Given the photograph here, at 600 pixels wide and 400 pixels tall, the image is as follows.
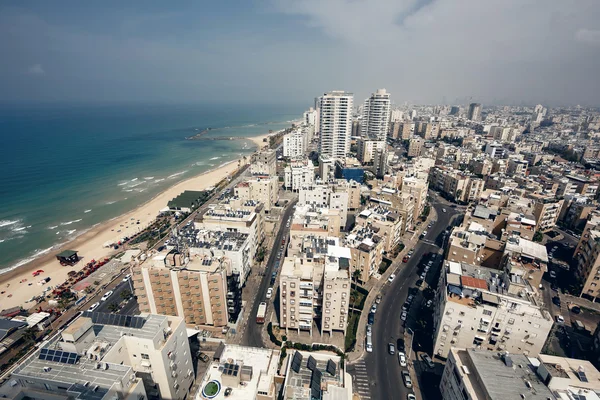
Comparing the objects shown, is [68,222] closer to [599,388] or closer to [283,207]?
[283,207]

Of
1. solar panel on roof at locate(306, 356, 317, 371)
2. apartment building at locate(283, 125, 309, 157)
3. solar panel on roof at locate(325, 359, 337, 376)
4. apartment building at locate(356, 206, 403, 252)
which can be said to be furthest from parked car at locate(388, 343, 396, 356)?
apartment building at locate(283, 125, 309, 157)

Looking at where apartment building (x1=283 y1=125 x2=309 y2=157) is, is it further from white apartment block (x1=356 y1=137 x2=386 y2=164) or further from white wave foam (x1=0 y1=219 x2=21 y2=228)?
white wave foam (x1=0 y1=219 x2=21 y2=228)

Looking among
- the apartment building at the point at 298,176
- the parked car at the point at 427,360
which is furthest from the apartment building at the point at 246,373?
the apartment building at the point at 298,176

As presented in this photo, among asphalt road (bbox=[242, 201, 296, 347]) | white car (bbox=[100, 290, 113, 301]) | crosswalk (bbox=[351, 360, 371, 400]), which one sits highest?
asphalt road (bbox=[242, 201, 296, 347])

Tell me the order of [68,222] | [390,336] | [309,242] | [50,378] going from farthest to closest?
[68,222] < [309,242] < [390,336] < [50,378]

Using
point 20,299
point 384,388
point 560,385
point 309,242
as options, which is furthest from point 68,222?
point 560,385

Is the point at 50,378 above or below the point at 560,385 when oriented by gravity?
above

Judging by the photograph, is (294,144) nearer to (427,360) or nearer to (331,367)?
(427,360)
